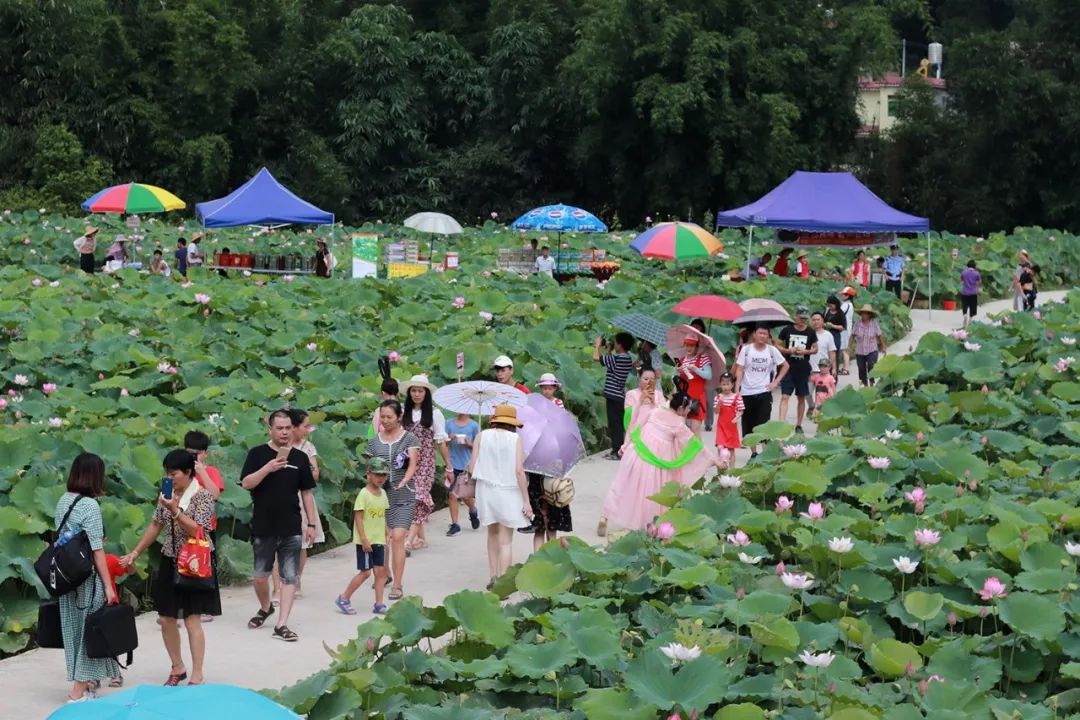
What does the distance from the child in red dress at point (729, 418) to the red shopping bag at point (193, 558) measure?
5531 mm

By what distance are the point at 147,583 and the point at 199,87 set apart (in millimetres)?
31244

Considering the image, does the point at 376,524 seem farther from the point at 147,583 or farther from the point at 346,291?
the point at 346,291

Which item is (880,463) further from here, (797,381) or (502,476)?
(797,381)

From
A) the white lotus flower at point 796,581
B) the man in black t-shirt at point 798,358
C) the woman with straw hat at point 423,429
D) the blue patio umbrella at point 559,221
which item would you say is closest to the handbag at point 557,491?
the woman with straw hat at point 423,429

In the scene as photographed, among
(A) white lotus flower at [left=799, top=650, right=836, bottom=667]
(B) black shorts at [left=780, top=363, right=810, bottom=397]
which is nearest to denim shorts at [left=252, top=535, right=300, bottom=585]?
(A) white lotus flower at [left=799, top=650, right=836, bottom=667]

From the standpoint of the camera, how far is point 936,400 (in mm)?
12609

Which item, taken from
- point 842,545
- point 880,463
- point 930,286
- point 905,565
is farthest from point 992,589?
point 930,286

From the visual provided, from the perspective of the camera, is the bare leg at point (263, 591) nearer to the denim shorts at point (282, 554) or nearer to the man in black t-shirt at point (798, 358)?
the denim shorts at point (282, 554)

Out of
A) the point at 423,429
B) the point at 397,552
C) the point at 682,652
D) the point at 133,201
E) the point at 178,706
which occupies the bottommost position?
the point at 397,552

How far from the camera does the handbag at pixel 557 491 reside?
987cm

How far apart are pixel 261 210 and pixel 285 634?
15.2 meters

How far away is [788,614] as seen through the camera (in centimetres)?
748

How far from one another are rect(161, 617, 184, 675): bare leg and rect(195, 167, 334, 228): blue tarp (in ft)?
51.0

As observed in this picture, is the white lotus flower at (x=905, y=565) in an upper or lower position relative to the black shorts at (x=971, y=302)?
lower
